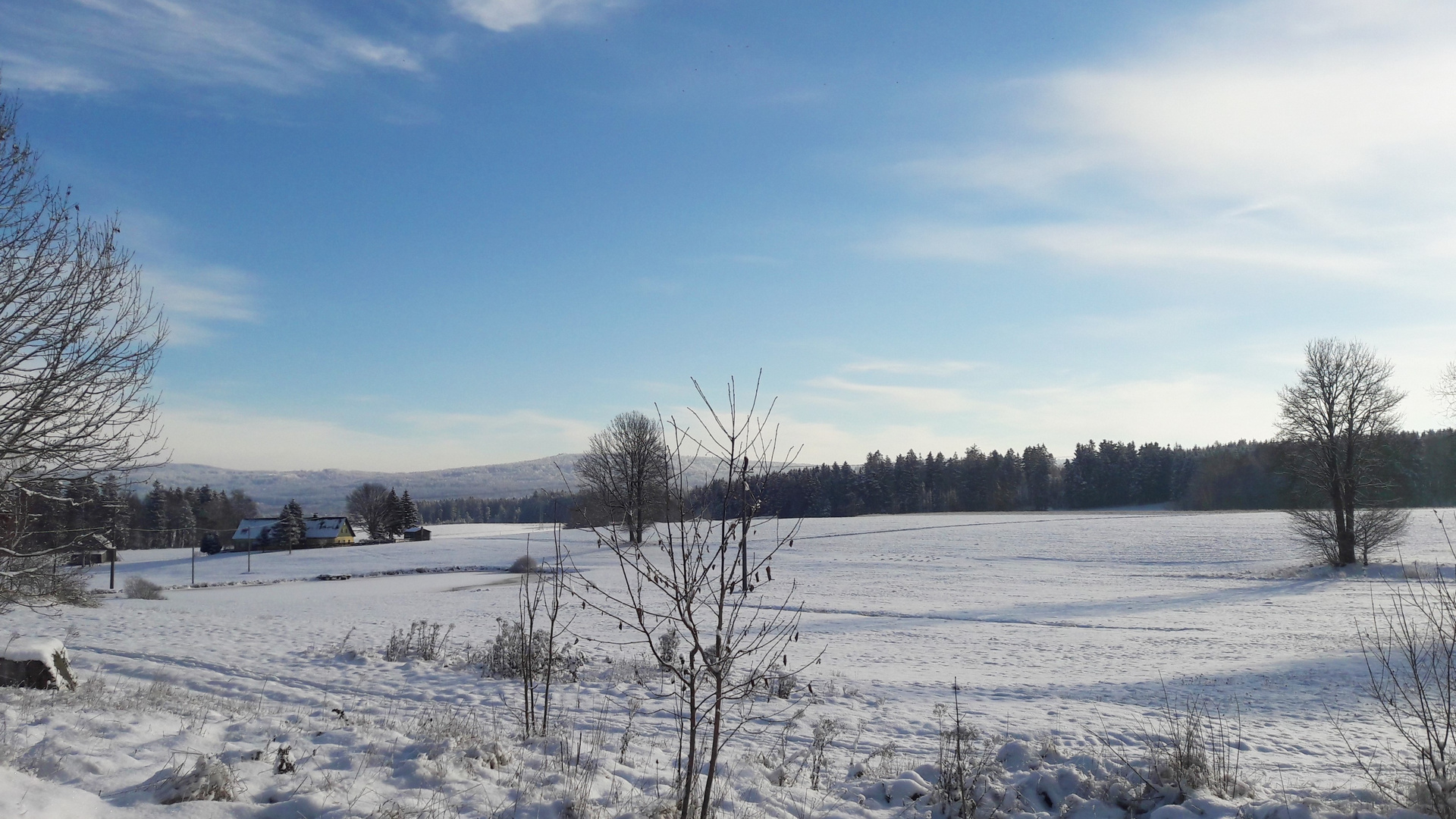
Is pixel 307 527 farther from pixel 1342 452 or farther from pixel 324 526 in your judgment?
pixel 1342 452

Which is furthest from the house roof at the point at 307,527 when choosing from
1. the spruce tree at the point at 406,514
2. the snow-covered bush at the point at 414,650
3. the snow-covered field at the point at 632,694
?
the snow-covered bush at the point at 414,650

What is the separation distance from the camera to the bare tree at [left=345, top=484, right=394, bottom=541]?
88688 mm

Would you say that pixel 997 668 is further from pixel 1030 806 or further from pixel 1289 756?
pixel 1030 806

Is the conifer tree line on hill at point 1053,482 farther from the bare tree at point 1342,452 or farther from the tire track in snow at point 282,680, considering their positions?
the tire track in snow at point 282,680

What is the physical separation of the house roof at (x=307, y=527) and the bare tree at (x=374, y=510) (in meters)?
4.82

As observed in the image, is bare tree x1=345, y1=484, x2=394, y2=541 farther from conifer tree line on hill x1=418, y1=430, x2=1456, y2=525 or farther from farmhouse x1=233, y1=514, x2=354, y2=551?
conifer tree line on hill x1=418, y1=430, x2=1456, y2=525

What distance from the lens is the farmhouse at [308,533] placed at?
78.4 meters

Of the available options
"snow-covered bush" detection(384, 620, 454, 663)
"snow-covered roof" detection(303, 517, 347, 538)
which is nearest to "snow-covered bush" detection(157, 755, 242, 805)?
"snow-covered bush" detection(384, 620, 454, 663)

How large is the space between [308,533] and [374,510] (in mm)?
11891

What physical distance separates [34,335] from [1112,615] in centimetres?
2655

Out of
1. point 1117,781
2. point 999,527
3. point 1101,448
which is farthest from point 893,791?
point 1101,448

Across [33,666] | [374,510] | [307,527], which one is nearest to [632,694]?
[33,666]

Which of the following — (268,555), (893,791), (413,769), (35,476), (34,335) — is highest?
(34,335)

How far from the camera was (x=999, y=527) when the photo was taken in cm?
6053
